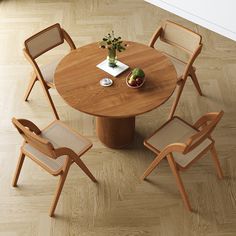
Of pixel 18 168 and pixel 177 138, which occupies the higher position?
pixel 177 138

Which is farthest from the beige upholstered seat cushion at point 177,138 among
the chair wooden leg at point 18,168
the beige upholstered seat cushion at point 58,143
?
the chair wooden leg at point 18,168

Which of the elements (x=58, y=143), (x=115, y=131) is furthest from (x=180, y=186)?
(x=58, y=143)

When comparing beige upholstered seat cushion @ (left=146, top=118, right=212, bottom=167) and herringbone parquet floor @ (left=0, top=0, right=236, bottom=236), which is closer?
beige upholstered seat cushion @ (left=146, top=118, right=212, bottom=167)

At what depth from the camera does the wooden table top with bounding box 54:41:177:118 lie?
3.25 meters

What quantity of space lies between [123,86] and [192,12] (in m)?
2.32

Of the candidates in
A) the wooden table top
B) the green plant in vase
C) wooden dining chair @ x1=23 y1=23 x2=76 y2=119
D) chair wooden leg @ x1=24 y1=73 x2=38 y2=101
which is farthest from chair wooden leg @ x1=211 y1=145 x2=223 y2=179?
chair wooden leg @ x1=24 y1=73 x2=38 y2=101

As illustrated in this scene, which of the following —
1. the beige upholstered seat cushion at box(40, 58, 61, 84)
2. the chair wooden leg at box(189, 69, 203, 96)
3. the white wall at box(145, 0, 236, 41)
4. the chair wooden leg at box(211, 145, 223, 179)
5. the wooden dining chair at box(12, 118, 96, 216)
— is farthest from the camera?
the white wall at box(145, 0, 236, 41)

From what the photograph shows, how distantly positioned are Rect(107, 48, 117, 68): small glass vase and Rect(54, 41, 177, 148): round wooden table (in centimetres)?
11

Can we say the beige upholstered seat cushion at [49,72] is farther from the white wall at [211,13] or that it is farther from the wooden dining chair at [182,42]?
the white wall at [211,13]

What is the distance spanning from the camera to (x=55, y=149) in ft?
9.73

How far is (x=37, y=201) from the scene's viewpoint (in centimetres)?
352

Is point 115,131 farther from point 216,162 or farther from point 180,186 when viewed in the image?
point 216,162

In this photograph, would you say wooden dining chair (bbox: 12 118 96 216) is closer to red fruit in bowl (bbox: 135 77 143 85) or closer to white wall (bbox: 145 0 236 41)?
red fruit in bowl (bbox: 135 77 143 85)

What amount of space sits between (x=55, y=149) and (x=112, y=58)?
1.03 metres
